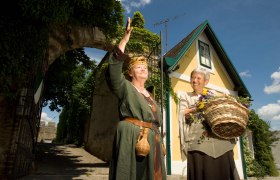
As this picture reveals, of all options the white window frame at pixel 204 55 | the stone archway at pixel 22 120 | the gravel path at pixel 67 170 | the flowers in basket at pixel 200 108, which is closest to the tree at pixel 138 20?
the white window frame at pixel 204 55

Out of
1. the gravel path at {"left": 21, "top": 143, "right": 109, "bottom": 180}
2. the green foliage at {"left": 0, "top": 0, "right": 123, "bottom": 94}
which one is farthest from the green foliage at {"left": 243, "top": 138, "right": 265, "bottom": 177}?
the green foliage at {"left": 0, "top": 0, "right": 123, "bottom": 94}

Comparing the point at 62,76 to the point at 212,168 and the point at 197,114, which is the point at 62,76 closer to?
the point at 197,114

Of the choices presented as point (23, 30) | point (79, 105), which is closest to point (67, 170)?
point (23, 30)

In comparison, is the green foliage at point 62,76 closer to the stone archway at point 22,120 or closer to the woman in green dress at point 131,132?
the stone archway at point 22,120

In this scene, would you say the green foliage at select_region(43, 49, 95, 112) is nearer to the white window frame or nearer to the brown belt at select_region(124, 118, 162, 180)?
the white window frame

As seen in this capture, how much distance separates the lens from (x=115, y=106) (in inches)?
410

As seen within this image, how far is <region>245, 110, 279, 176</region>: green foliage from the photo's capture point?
10.8 m

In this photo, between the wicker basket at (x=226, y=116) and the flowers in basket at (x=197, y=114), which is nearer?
the wicker basket at (x=226, y=116)

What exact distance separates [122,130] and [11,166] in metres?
4.13

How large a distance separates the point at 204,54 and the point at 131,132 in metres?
8.94

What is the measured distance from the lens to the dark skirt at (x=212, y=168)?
238cm

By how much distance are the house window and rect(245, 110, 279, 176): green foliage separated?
3182 millimetres

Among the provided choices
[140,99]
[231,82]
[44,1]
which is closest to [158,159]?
[140,99]

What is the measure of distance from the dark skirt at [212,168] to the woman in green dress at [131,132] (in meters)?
0.38
